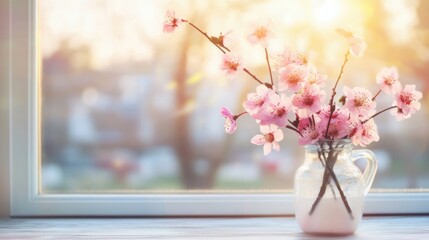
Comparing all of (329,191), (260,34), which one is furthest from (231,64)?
(329,191)

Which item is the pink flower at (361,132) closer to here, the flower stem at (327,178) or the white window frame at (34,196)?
the flower stem at (327,178)

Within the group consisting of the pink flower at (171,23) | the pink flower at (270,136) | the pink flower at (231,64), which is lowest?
the pink flower at (270,136)

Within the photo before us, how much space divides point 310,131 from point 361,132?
110 millimetres

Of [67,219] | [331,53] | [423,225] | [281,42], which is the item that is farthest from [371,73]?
[67,219]

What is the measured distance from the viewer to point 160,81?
1.87 meters

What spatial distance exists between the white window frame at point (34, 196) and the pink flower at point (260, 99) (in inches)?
17.0

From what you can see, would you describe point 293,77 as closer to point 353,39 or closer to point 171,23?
point 353,39

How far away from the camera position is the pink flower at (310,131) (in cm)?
145

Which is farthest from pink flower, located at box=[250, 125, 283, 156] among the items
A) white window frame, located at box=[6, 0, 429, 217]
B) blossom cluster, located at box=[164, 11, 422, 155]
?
white window frame, located at box=[6, 0, 429, 217]

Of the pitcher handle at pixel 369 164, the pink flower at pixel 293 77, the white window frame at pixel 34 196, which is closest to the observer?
the pink flower at pixel 293 77

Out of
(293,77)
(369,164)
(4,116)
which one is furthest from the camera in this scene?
(4,116)

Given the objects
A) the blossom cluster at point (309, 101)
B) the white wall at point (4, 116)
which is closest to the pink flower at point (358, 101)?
the blossom cluster at point (309, 101)

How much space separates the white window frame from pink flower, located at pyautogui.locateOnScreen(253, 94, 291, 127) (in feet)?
1.41

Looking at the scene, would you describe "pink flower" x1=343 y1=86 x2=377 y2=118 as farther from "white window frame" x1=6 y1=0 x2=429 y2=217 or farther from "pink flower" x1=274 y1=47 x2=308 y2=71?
"white window frame" x1=6 y1=0 x2=429 y2=217
